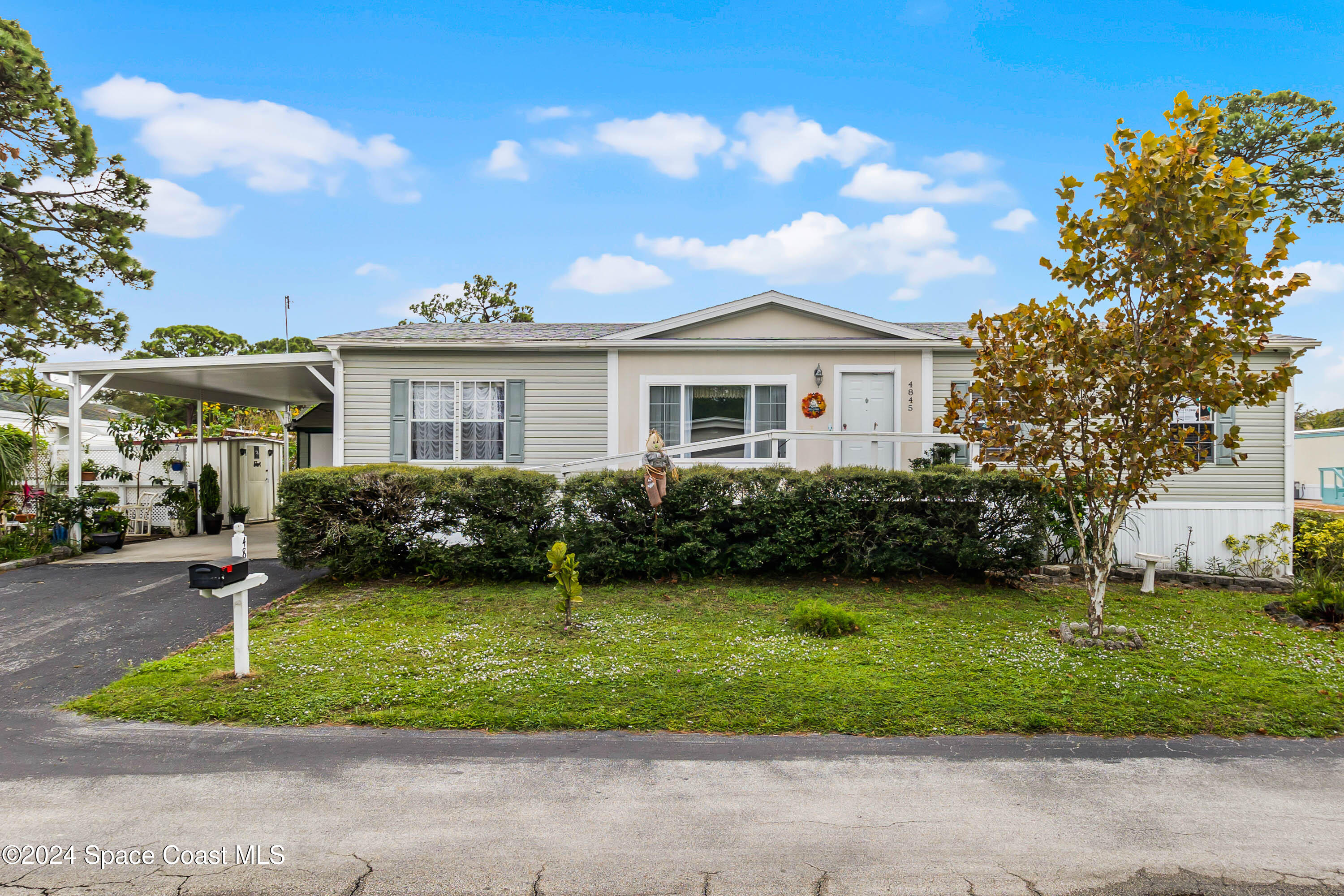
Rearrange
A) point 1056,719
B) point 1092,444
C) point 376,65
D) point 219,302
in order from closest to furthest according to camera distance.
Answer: point 1056,719 → point 1092,444 → point 376,65 → point 219,302

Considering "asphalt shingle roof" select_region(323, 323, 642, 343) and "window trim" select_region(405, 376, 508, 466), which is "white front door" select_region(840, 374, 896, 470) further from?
"window trim" select_region(405, 376, 508, 466)

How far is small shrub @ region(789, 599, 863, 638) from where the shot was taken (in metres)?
5.80

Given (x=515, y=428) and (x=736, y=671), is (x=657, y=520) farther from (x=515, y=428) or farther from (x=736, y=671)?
(x=515, y=428)

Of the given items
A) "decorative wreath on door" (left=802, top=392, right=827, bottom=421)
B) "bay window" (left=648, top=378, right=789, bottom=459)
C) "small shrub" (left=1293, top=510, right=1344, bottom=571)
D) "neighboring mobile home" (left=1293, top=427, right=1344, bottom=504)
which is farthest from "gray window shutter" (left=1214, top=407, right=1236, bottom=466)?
"neighboring mobile home" (left=1293, top=427, right=1344, bottom=504)

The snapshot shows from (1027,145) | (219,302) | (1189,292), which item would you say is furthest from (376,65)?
(219,302)

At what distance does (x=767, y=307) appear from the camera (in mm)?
10641

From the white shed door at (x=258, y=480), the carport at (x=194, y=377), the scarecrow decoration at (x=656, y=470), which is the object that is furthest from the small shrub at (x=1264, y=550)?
the white shed door at (x=258, y=480)

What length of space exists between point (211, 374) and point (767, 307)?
9585 millimetres

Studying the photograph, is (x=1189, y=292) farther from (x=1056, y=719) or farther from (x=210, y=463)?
(x=210, y=463)

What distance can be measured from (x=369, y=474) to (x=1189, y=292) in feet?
26.4

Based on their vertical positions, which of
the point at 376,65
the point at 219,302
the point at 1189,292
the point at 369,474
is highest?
the point at 376,65

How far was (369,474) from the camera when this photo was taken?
7.53 m

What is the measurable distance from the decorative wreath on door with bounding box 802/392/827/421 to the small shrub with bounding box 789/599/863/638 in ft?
16.0

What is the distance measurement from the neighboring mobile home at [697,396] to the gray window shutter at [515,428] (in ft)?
0.07
